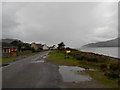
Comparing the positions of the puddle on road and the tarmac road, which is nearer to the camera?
the tarmac road

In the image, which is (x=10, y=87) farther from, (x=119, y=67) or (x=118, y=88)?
(x=119, y=67)

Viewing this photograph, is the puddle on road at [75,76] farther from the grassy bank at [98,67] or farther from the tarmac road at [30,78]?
the grassy bank at [98,67]

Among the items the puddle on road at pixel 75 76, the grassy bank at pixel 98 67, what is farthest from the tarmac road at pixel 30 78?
the grassy bank at pixel 98 67

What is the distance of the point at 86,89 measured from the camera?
25.7 feet

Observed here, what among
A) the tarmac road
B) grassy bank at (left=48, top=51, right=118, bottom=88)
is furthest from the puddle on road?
grassy bank at (left=48, top=51, right=118, bottom=88)

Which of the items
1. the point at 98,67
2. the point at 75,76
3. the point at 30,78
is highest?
the point at 30,78

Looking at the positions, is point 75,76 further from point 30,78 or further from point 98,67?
point 98,67

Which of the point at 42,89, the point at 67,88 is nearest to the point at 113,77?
the point at 67,88

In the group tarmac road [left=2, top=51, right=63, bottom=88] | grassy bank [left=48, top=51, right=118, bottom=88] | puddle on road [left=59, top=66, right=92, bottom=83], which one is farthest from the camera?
puddle on road [left=59, top=66, right=92, bottom=83]

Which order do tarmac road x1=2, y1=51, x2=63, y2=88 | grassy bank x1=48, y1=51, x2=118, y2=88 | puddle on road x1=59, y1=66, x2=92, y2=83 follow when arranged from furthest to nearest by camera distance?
puddle on road x1=59, y1=66, x2=92, y2=83 < grassy bank x1=48, y1=51, x2=118, y2=88 < tarmac road x1=2, y1=51, x2=63, y2=88

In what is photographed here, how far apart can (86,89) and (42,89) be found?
272cm

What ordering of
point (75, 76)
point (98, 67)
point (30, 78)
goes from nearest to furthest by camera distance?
point (30, 78) < point (75, 76) < point (98, 67)

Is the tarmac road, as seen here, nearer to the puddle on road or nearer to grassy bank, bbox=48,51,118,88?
the puddle on road

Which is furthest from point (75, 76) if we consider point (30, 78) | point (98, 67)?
point (98, 67)
